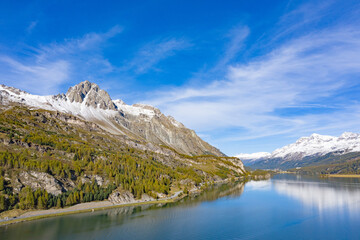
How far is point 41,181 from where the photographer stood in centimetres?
12950

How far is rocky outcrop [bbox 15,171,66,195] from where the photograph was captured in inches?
4911

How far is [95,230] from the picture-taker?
298 ft

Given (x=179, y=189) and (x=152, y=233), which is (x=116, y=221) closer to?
(x=152, y=233)

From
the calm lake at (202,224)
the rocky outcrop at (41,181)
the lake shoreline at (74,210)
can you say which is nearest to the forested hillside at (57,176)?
the rocky outcrop at (41,181)

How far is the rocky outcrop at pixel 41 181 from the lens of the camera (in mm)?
124750

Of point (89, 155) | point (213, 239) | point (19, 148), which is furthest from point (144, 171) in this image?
Answer: point (213, 239)

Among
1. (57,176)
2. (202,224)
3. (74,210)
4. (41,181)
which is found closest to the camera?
(202,224)

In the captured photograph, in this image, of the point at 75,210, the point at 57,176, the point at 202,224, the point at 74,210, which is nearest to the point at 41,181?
the point at 57,176

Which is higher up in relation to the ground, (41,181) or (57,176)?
(57,176)

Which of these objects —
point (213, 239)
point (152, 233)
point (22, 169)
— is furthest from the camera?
point (22, 169)

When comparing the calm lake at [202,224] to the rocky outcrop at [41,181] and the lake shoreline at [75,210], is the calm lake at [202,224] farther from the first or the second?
the rocky outcrop at [41,181]

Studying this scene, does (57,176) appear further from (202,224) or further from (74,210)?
(202,224)

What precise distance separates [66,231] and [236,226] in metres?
62.4

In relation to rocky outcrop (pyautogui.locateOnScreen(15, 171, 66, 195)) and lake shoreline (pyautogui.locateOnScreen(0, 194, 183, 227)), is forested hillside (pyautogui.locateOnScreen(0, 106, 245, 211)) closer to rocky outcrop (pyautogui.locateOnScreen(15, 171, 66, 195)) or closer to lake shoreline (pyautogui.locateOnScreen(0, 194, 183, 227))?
rocky outcrop (pyautogui.locateOnScreen(15, 171, 66, 195))
